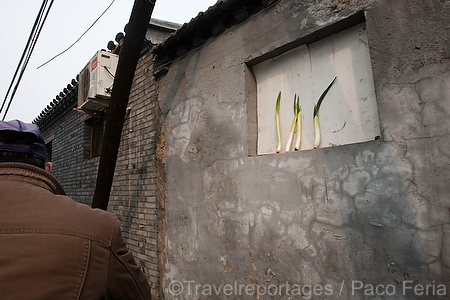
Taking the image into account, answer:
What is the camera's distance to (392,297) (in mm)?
1698

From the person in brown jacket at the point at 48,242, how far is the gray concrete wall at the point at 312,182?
1351 millimetres

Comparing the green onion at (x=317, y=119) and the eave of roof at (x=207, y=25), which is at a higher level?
the eave of roof at (x=207, y=25)

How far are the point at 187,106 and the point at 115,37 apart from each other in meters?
2.81

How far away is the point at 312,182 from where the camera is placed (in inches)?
82.6

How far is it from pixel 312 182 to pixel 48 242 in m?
1.72

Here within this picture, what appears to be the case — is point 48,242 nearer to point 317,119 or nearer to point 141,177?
point 317,119

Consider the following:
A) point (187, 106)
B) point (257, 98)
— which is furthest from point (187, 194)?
point (257, 98)

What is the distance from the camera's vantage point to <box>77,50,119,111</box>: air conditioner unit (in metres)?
4.44

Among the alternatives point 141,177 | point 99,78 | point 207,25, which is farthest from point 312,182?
point 99,78

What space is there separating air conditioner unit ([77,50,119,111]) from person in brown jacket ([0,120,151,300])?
3476 mm

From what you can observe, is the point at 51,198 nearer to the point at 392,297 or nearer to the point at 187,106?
the point at 392,297

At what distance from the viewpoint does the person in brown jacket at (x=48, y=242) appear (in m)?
0.91

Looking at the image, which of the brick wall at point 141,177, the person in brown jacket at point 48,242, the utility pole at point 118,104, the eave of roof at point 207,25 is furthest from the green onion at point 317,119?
the brick wall at point 141,177

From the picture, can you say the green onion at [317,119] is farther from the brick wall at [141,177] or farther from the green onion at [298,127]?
the brick wall at [141,177]
